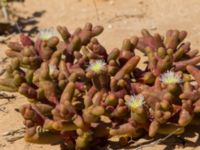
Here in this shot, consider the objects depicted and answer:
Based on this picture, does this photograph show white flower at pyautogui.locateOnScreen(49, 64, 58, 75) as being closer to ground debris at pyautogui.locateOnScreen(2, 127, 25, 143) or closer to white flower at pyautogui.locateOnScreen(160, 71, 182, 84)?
ground debris at pyautogui.locateOnScreen(2, 127, 25, 143)

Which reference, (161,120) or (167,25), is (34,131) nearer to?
(161,120)

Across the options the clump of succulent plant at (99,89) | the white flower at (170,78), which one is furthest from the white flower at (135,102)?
the white flower at (170,78)

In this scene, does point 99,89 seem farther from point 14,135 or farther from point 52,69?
point 14,135

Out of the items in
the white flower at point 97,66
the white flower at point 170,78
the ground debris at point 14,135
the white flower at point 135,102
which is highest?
the white flower at point 97,66

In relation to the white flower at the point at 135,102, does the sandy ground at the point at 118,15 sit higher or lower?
higher

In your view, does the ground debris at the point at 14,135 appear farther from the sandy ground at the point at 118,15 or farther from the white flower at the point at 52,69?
the sandy ground at the point at 118,15

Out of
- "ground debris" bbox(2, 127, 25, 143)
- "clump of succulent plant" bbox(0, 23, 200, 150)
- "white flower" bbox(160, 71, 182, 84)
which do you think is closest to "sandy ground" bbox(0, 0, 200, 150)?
"clump of succulent plant" bbox(0, 23, 200, 150)

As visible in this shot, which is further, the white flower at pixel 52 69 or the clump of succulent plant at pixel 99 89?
the white flower at pixel 52 69
